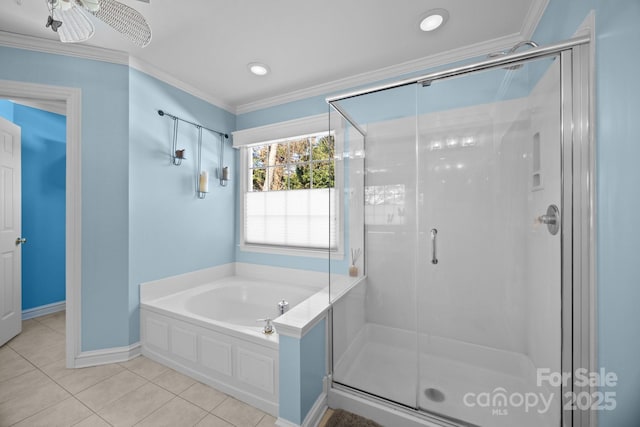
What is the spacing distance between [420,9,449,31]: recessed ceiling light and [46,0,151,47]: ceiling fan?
1648mm

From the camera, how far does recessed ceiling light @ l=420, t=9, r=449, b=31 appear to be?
1.59m

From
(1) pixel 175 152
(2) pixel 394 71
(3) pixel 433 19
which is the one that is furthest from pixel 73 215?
(3) pixel 433 19

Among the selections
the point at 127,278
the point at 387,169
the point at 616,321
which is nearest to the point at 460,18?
the point at 387,169

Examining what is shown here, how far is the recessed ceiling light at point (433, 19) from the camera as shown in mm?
1589

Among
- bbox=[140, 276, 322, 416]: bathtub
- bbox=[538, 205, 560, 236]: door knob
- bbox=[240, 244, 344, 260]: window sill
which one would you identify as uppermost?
bbox=[538, 205, 560, 236]: door knob

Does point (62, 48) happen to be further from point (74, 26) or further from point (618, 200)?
point (618, 200)

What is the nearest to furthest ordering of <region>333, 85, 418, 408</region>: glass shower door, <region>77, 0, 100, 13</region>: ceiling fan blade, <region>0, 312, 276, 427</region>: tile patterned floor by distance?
<region>77, 0, 100, 13</region>: ceiling fan blade
<region>0, 312, 276, 427</region>: tile patterned floor
<region>333, 85, 418, 408</region>: glass shower door

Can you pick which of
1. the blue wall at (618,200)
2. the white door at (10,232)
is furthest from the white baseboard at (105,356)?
the blue wall at (618,200)

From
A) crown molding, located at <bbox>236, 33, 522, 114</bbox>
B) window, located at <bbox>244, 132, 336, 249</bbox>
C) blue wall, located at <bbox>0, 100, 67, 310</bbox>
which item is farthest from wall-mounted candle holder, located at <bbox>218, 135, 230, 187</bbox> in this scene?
blue wall, located at <bbox>0, 100, 67, 310</bbox>

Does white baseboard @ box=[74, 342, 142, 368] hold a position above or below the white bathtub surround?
below

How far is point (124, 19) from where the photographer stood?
119 centimetres

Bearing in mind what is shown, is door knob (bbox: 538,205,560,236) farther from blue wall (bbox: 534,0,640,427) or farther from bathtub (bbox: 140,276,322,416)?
bathtub (bbox: 140,276,322,416)

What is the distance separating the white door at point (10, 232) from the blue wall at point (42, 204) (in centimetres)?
39

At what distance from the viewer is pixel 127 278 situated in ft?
6.69
